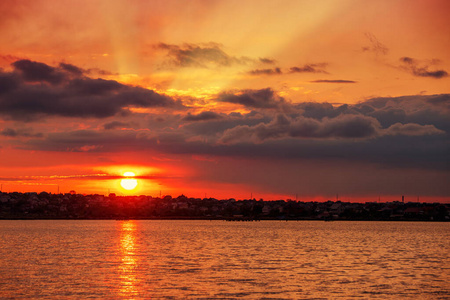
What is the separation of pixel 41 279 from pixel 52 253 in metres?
40.8

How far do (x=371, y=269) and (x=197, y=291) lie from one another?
1334 inches

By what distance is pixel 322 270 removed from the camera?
80.4 metres

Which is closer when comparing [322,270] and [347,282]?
[347,282]

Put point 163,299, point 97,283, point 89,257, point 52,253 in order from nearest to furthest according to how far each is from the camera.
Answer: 1. point 163,299
2. point 97,283
3. point 89,257
4. point 52,253

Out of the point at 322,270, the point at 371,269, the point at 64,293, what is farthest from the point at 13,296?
the point at 371,269

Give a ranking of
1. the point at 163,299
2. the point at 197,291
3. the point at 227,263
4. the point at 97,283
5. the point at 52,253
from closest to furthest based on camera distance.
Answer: the point at 163,299, the point at 197,291, the point at 97,283, the point at 227,263, the point at 52,253

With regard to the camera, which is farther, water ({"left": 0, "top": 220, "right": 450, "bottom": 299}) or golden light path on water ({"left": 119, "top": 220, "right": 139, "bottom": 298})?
golden light path on water ({"left": 119, "top": 220, "right": 139, "bottom": 298})

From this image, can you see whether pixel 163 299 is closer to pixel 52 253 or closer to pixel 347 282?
pixel 347 282

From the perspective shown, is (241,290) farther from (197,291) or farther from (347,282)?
(347,282)

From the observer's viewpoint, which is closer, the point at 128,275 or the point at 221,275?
the point at 221,275

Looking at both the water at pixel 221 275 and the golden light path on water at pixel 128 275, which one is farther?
the golden light path on water at pixel 128 275

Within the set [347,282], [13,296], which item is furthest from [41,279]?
[347,282]

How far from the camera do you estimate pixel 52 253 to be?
109 meters

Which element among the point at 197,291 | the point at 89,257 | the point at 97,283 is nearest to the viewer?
the point at 197,291
